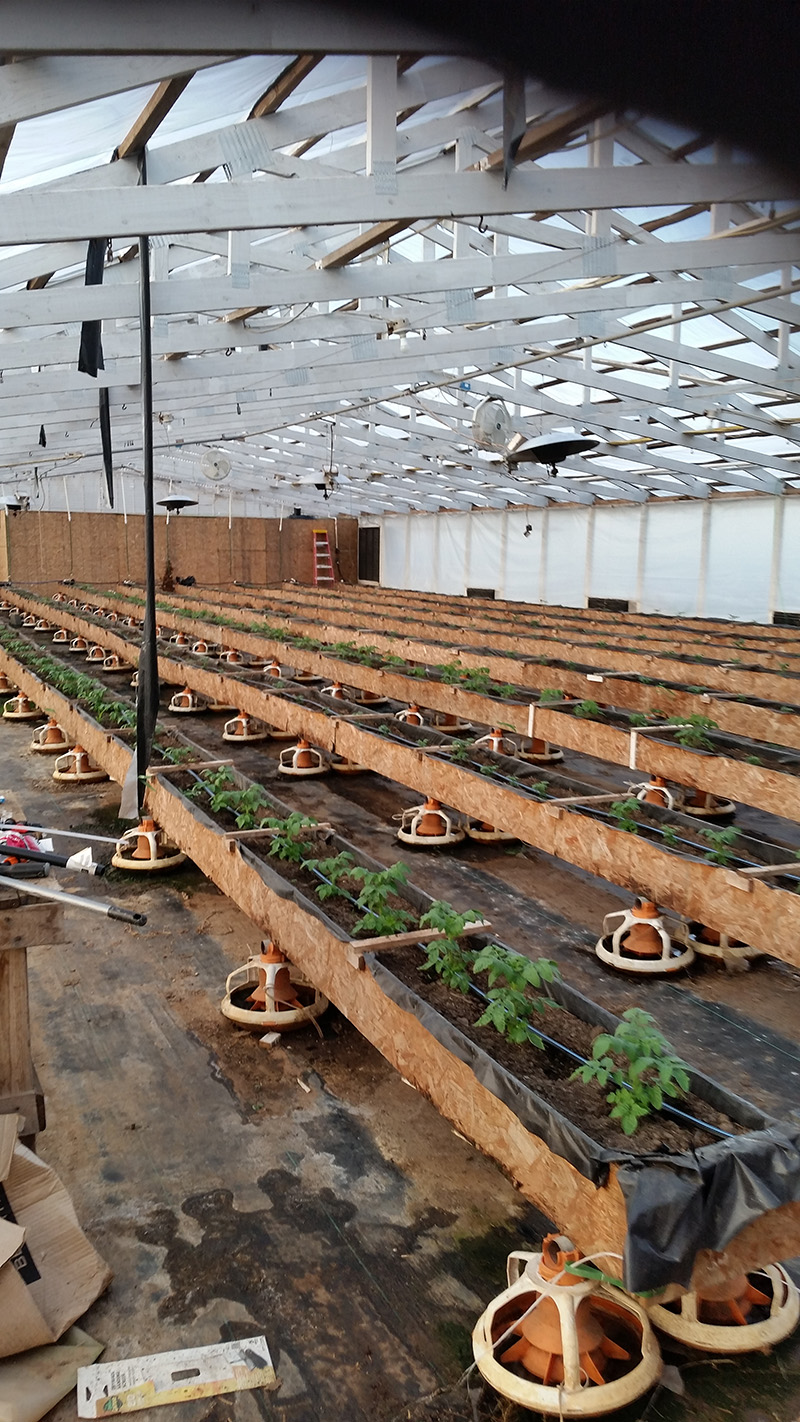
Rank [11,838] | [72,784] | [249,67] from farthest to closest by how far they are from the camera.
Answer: [72,784], [249,67], [11,838]

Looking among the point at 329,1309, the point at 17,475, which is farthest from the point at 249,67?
the point at 17,475

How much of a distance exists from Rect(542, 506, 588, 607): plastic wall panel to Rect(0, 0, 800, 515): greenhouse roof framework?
5212mm

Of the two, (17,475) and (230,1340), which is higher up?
(17,475)

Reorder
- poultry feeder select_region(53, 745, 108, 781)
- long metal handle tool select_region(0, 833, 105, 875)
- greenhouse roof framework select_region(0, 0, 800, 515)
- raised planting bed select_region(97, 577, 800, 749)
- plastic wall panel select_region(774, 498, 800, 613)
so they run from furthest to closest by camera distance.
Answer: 1. plastic wall panel select_region(774, 498, 800, 613)
2. poultry feeder select_region(53, 745, 108, 781)
3. raised planting bed select_region(97, 577, 800, 749)
4. greenhouse roof framework select_region(0, 0, 800, 515)
5. long metal handle tool select_region(0, 833, 105, 875)

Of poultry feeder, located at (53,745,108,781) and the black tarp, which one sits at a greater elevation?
the black tarp

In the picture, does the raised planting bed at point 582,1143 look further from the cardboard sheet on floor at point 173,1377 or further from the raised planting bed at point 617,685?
the raised planting bed at point 617,685

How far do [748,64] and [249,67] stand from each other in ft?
15.8

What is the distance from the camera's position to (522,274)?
7.70m

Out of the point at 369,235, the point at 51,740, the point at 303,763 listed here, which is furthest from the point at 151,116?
the point at 51,740

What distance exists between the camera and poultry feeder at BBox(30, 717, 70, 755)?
1217cm

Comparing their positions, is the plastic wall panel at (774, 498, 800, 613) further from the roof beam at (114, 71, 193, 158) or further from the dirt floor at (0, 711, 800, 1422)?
the roof beam at (114, 71, 193, 158)

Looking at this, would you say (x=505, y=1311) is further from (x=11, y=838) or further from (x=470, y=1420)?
(x=11, y=838)

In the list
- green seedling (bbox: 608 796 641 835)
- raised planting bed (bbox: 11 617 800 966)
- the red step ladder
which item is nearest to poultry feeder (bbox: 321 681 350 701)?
raised planting bed (bbox: 11 617 800 966)

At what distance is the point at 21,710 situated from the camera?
14477mm
